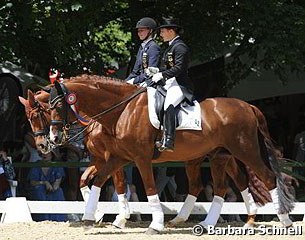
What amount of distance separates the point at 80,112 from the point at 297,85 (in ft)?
22.0

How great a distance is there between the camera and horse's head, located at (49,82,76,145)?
9805mm

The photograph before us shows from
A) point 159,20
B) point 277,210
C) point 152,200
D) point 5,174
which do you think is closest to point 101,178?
point 152,200

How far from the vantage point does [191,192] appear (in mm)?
11172

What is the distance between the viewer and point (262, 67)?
49.6ft

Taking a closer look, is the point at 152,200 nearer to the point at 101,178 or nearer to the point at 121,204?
the point at 101,178

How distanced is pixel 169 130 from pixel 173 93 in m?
0.51

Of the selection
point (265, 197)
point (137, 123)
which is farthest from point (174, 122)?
point (265, 197)

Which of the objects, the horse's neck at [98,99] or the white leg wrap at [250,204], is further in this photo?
the white leg wrap at [250,204]

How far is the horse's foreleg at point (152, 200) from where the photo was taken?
9.84 m

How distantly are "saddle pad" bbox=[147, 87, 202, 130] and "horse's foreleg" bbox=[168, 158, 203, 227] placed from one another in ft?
3.48

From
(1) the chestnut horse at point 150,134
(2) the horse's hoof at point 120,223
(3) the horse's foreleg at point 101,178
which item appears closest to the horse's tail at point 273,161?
(1) the chestnut horse at point 150,134

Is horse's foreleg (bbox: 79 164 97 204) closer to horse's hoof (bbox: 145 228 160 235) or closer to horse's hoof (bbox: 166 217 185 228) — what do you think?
horse's hoof (bbox: 166 217 185 228)

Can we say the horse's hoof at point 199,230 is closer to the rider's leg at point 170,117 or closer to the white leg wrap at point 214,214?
the white leg wrap at point 214,214

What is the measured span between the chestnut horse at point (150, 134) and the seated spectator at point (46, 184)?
8.38ft
